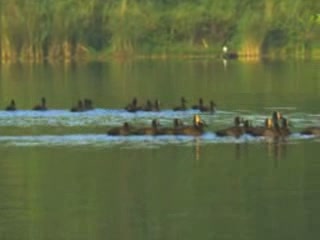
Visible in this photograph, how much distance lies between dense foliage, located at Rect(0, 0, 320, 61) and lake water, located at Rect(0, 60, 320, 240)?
3305 cm

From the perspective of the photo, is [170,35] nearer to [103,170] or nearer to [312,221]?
[103,170]

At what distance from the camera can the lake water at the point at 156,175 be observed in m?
19.3

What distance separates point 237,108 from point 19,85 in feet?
56.4

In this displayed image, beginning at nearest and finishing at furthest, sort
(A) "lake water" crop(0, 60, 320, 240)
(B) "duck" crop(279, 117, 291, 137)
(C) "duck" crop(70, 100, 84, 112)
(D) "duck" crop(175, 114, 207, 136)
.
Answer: (A) "lake water" crop(0, 60, 320, 240)
(B) "duck" crop(279, 117, 291, 137)
(D) "duck" crop(175, 114, 207, 136)
(C) "duck" crop(70, 100, 84, 112)

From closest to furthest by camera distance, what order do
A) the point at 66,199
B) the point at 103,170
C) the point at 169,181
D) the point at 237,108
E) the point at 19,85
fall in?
1. the point at 66,199
2. the point at 169,181
3. the point at 103,170
4. the point at 237,108
5. the point at 19,85

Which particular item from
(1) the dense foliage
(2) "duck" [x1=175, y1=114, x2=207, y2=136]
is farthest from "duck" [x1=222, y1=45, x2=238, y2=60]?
(2) "duck" [x1=175, y1=114, x2=207, y2=136]

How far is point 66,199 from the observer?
21891 mm

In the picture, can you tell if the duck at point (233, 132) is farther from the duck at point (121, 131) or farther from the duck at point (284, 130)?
the duck at point (121, 131)

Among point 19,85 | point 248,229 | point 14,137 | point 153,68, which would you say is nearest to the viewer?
point 248,229

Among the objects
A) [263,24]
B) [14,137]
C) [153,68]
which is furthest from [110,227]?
[263,24]

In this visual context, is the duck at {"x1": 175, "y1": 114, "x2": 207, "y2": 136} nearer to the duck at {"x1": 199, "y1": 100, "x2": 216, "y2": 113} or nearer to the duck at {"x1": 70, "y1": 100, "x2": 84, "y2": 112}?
the duck at {"x1": 199, "y1": 100, "x2": 216, "y2": 113}

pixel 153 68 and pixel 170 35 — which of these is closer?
pixel 153 68

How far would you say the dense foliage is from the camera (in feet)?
261

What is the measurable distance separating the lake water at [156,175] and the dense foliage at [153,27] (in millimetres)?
33050
